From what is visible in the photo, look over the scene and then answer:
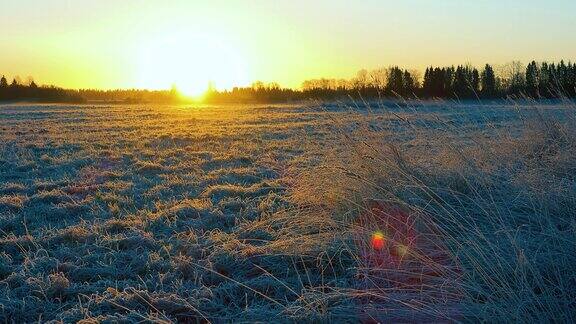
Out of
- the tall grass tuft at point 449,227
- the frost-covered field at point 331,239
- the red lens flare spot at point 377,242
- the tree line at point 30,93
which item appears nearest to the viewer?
the tall grass tuft at point 449,227

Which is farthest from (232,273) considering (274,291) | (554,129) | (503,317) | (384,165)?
(554,129)

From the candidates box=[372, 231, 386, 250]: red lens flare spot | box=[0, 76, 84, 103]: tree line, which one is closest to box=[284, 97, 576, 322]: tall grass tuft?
box=[372, 231, 386, 250]: red lens flare spot

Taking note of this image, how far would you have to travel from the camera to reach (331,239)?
361 centimetres

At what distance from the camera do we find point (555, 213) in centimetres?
333

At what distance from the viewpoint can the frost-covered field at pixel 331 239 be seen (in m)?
2.53

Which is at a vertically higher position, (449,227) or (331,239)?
(449,227)

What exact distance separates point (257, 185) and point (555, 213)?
413 cm

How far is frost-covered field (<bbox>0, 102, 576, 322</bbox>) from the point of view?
2525 millimetres

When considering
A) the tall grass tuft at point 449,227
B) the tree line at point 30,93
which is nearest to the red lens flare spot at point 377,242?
the tall grass tuft at point 449,227

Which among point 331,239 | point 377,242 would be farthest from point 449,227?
point 331,239

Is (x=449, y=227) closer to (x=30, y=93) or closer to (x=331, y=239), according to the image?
(x=331, y=239)

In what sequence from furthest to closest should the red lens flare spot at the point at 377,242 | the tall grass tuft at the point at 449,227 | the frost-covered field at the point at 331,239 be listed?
the red lens flare spot at the point at 377,242 → the frost-covered field at the point at 331,239 → the tall grass tuft at the point at 449,227

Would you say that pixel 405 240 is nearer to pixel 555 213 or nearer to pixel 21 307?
pixel 555 213

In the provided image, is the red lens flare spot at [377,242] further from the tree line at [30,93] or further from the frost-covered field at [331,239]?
the tree line at [30,93]
